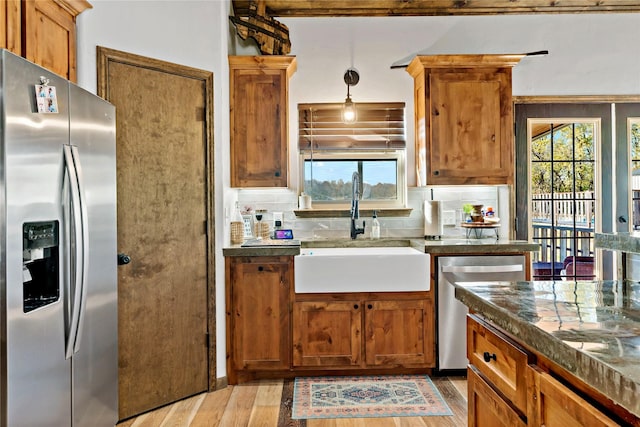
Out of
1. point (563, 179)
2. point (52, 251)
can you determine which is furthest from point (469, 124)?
point (52, 251)

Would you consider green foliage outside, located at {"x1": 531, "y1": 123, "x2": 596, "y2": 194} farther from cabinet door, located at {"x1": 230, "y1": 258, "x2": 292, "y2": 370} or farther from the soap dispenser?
cabinet door, located at {"x1": 230, "y1": 258, "x2": 292, "y2": 370}

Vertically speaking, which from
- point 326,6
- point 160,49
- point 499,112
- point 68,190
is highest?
point 326,6

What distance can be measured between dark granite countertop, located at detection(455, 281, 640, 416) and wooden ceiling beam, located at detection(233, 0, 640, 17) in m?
3.02

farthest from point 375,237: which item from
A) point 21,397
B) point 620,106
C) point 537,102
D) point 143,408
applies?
point 21,397

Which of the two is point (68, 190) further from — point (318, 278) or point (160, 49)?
point (318, 278)

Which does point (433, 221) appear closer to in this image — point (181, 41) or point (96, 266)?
point (181, 41)

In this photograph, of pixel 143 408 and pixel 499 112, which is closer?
pixel 143 408

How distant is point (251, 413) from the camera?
2703mm

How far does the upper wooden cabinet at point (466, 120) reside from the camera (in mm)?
3479

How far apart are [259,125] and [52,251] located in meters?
1.91

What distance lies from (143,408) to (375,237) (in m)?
2.02

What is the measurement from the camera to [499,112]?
348 cm

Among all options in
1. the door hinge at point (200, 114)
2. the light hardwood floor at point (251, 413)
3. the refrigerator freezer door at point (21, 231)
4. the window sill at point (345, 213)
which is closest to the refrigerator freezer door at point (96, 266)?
the refrigerator freezer door at point (21, 231)

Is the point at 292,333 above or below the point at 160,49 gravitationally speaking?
below
